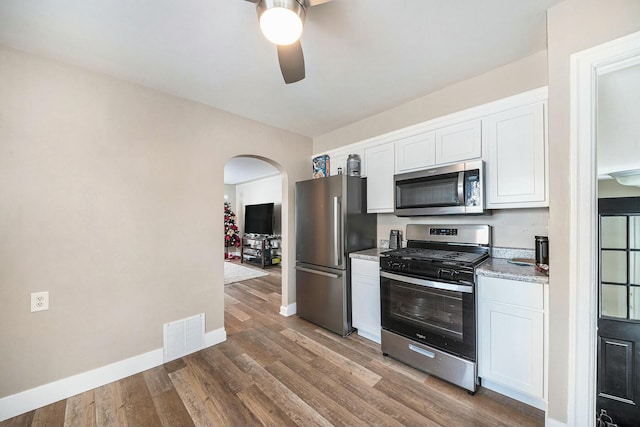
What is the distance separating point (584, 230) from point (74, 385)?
3580 mm

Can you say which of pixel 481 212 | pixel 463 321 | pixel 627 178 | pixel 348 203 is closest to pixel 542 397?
pixel 463 321

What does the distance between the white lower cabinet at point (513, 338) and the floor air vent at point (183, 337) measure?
8.19 feet

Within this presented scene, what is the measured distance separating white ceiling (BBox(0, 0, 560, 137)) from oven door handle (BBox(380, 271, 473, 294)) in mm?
1767

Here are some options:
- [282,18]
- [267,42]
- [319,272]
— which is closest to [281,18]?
[282,18]

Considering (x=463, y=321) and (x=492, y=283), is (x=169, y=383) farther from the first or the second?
(x=492, y=283)

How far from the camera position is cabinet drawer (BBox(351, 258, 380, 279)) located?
2.44 m

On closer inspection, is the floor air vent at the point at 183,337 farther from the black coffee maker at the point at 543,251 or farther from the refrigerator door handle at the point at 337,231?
the black coffee maker at the point at 543,251

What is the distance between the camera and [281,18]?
3.79 feet

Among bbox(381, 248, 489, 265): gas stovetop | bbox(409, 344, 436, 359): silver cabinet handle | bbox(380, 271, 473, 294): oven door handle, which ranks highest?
bbox(381, 248, 489, 265): gas stovetop

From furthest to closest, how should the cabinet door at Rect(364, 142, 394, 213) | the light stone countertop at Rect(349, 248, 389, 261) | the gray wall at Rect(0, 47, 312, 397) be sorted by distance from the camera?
the cabinet door at Rect(364, 142, 394, 213) < the light stone countertop at Rect(349, 248, 389, 261) < the gray wall at Rect(0, 47, 312, 397)

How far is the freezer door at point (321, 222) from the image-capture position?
2.67 metres

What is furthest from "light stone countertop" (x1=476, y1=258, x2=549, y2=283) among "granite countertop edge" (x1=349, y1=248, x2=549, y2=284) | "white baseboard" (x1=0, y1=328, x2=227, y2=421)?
"white baseboard" (x1=0, y1=328, x2=227, y2=421)

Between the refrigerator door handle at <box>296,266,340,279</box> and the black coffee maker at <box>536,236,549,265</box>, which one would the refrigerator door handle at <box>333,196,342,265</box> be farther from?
the black coffee maker at <box>536,236,549,265</box>

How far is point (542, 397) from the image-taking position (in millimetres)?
1559
